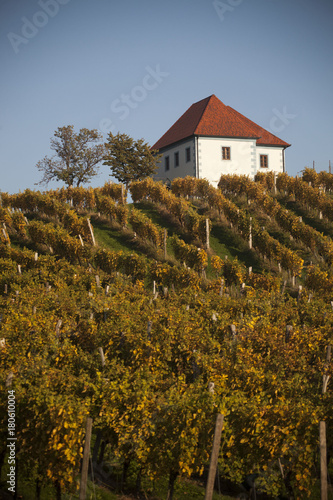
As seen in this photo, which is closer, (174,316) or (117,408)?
(117,408)

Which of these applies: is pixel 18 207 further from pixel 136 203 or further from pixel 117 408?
pixel 117 408

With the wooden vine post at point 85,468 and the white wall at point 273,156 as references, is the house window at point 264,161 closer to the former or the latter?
the white wall at point 273,156

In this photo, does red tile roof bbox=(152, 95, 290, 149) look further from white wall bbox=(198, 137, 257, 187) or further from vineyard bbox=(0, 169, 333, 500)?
vineyard bbox=(0, 169, 333, 500)

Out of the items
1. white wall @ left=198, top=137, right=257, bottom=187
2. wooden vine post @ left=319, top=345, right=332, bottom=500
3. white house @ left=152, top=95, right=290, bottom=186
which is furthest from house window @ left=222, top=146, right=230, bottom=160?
wooden vine post @ left=319, top=345, right=332, bottom=500

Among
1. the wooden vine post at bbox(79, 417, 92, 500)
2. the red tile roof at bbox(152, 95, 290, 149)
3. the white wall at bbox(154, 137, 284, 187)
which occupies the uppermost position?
the red tile roof at bbox(152, 95, 290, 149)

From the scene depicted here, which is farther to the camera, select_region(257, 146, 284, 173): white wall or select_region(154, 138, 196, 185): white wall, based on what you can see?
select_region(257, 146, 284, 173): white wall

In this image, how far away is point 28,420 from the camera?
31.2ft

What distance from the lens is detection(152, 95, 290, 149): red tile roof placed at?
52594mm

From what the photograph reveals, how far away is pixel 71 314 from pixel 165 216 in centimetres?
2232

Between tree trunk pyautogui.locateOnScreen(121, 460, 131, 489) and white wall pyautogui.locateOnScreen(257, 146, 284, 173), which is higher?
white wall pyautogui.locateOnScreen(257, 146, 284, 173)

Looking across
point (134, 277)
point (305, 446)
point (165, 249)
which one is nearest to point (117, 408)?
point (305, 446)

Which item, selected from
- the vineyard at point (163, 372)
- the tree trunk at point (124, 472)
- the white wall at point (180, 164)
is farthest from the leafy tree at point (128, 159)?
the tree trunk at point (124, 472)

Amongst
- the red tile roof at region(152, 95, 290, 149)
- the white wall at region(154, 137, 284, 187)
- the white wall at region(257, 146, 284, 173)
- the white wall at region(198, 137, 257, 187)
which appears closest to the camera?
the white wall at region(154, 137, 284, 187)

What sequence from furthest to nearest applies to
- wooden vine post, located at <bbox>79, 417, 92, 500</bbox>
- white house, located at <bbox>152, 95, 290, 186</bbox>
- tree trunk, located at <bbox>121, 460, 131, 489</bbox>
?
white house, located at <bbox>152, 95, 290, 186</bbox> < tree trunk, located at <bbox>121, 460, 131, 489</bbox> < wooden vine post, located at <bbox>79, 417, 92, 500</bbox>
